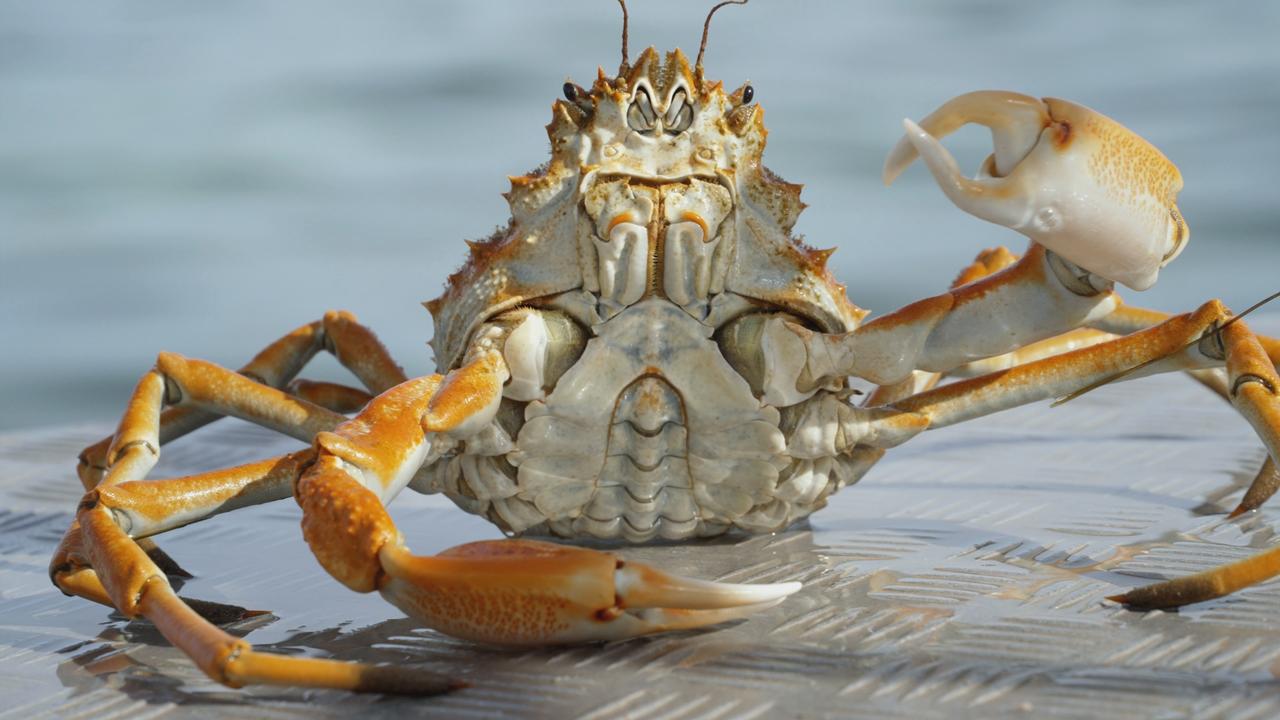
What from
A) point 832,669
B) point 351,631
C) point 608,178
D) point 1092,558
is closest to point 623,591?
point 832,669

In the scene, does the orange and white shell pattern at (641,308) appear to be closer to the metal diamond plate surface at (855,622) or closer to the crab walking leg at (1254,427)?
the metal diamond plate surface at (855,622)

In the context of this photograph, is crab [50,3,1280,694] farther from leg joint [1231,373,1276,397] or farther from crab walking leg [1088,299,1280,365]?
crab walking leg [1088,299,1280,365]

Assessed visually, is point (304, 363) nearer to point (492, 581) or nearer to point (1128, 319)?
point (492, 581)

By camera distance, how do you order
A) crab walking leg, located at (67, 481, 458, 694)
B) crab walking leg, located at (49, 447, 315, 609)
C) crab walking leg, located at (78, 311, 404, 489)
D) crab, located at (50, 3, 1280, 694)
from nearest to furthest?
1. crab walking leg, located at (67, 481, 458, 694)
2. crab, located at (50, 3, 1280, 694)
3. crab walking leg, located at (49, 447, 315, 609)
4. crab walking leg, located at (78, 311, 404, 489)

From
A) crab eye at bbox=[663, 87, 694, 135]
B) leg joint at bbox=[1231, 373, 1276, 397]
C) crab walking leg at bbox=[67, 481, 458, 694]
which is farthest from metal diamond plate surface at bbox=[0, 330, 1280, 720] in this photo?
crab eye at bbox=[663, 87, 694, 135]

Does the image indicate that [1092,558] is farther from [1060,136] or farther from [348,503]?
[348,503]

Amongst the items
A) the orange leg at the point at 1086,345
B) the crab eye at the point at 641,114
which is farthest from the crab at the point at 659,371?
the orange leg at the point at 1086,345

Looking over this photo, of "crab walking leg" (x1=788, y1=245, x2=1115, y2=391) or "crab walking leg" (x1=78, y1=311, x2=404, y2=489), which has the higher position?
"crab walking leg" (x1=78, y1=311, x2=404, y2=489)
